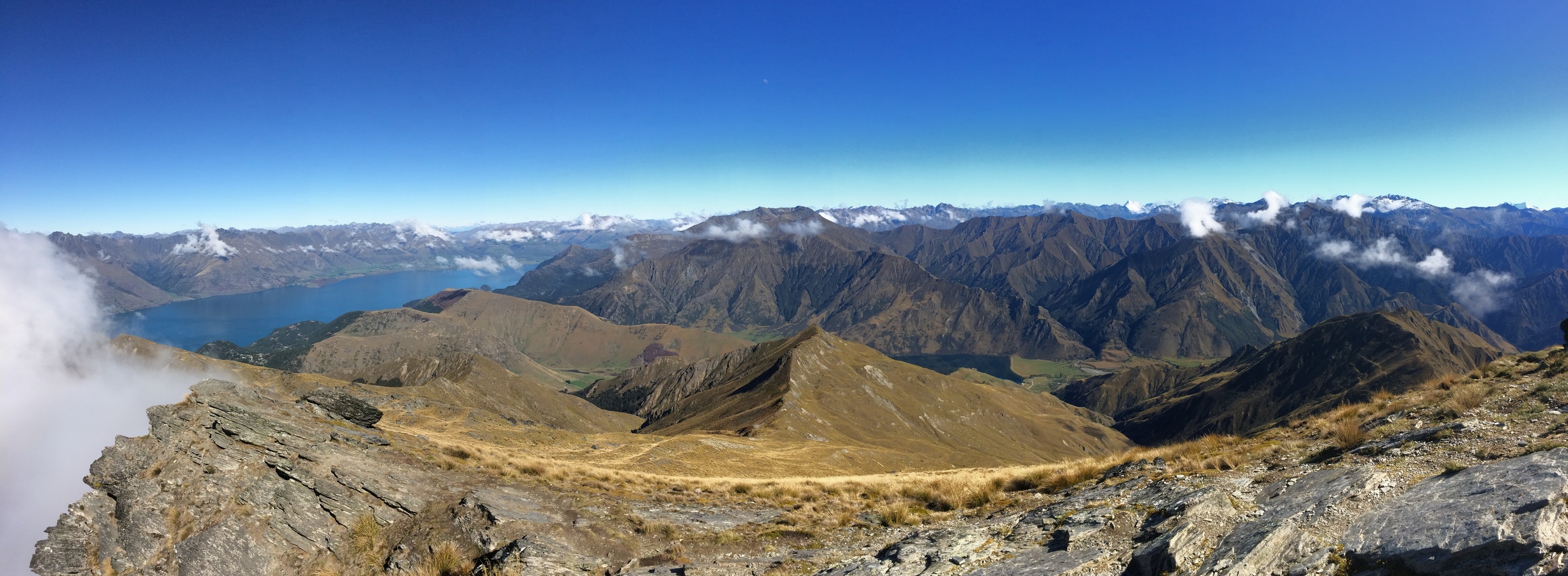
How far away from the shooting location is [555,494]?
72.0 ft

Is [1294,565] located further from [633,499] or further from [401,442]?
[401,442]

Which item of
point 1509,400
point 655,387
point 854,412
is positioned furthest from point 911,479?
point 655,387

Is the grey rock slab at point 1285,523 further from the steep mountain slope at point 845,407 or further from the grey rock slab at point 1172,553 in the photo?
the steep mountain slope at point 845,407

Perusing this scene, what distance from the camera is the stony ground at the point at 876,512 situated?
9.05m

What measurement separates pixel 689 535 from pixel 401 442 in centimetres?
1691

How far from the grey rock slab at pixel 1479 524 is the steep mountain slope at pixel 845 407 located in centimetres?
7016

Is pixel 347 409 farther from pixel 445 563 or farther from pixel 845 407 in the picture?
pixel 845 407

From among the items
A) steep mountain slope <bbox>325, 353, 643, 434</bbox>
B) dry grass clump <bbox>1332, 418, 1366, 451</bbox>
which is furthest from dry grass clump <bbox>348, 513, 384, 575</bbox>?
steep mountain slope <bbox>325, 353, 643, 434</bbox>

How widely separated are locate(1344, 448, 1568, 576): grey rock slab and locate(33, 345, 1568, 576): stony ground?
32mm

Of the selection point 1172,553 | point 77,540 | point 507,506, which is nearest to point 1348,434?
point 1172,553

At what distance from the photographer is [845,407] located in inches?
4902

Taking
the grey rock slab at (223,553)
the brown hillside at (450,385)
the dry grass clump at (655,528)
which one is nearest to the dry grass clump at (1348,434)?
the dry grass clump at (655,528)

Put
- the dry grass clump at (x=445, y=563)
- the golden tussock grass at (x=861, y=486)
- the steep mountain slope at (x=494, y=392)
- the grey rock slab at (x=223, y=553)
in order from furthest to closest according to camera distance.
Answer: the steep mountain slope at (x=494, y=392) → the golden tussock grass at (x=861, y=486) → the dry grass clump at (x=445, y=563) → the grey rock slab at (x=223, y=553)

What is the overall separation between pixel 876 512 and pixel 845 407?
107852 millimetres
